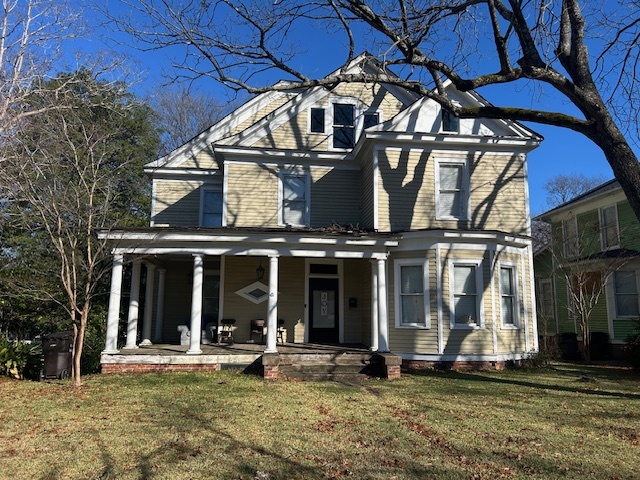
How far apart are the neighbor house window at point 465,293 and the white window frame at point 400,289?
2.08ft

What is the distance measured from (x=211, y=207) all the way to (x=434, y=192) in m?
7.38

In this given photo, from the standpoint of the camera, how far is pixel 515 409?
25.3 ft

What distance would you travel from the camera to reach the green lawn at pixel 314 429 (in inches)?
193

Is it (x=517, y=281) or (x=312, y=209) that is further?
(x=312, y=209)

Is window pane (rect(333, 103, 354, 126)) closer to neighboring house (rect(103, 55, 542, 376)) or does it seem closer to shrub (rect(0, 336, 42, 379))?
neighboring house (rect(103, 55, 542, 376))

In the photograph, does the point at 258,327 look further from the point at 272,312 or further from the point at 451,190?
the point at 451,190

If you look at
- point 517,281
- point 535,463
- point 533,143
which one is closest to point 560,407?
point 535,463

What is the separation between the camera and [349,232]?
11.7 m

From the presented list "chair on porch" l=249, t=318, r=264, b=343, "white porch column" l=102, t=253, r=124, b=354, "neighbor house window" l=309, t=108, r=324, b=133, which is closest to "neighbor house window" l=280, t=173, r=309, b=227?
"neighbor house window" l=309, t=108, r=324, b=133

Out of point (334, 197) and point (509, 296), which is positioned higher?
point (334, 197)

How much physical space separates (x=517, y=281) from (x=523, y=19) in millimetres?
6970

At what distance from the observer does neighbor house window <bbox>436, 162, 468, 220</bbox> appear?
43.7 ft

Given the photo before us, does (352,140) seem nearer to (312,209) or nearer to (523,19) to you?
(312,209)

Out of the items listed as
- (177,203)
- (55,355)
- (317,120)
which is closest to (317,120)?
(317,120)
